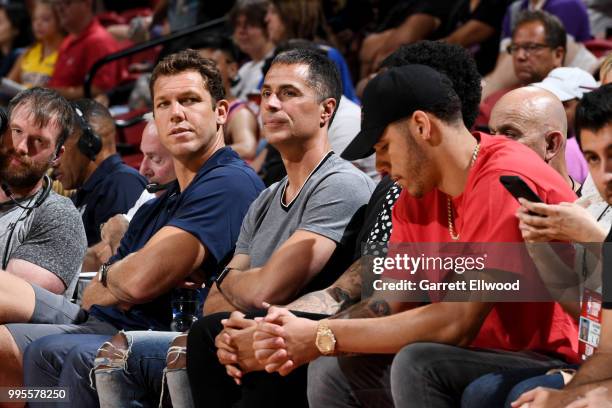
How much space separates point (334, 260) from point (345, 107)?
1864 mm

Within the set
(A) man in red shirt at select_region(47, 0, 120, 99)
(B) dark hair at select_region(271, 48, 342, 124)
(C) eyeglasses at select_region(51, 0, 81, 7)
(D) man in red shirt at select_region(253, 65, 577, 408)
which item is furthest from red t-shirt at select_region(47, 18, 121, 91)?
(D) man in red shirt at select_region(253, 65, 577, 408)

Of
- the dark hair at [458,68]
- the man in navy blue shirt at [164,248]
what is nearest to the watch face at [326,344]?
the dark hair at [458,68]

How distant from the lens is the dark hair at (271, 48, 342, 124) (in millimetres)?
3988

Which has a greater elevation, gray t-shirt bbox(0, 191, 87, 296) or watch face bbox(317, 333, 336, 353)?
gray t-shirt bbox(0, 191, 87, 296)

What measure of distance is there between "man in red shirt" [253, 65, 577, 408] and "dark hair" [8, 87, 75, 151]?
1.70 m

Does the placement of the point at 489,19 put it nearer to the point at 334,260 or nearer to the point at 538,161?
the point at 334,260

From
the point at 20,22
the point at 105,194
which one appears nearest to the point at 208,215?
the point at 105,194

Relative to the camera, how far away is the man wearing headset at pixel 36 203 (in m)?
4.18

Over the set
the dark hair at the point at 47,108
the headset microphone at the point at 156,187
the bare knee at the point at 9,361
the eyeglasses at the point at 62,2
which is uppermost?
the eyeglasses at the point at 62,2

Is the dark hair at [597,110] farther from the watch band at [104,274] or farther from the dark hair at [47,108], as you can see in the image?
the dark hair at [47,108]

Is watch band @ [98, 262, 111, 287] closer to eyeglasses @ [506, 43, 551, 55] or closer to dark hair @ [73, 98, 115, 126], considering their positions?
dark hair @ [73, 98, 115, 126]

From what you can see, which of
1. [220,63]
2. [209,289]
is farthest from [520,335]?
[220,63]

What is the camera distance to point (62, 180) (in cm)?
527

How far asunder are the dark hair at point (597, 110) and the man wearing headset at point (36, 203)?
2.17 meters
